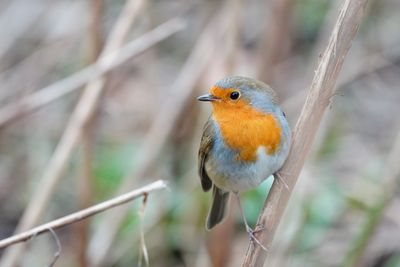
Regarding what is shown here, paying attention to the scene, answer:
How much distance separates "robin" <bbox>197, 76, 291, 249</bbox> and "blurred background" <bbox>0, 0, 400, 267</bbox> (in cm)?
56

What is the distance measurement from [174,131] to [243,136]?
212cm

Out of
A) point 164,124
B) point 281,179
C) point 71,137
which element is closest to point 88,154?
point 71,137

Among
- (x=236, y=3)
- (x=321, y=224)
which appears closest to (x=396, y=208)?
(x=321, y=224)

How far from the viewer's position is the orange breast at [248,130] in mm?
3004

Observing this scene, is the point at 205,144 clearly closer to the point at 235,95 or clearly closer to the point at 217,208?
the point at 235,95

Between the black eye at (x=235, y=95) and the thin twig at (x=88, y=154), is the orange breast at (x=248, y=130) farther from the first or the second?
the thin twig at (x=88, y=154)

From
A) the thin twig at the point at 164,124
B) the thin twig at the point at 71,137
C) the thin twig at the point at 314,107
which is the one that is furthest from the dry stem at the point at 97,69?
the thin twig at the point at 314,107

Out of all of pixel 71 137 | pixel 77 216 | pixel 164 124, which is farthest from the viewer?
pixel 164 124

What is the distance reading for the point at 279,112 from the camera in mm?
3113

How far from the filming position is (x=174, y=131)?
203 inches

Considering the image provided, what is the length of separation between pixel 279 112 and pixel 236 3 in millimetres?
1121

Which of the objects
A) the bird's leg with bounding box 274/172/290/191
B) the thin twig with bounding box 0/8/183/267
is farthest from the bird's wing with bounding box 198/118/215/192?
the thin twig with bounding box 0/8/183/267

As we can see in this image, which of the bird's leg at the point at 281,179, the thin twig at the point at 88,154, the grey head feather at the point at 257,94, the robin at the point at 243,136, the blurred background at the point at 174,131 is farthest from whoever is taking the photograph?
the blurred background at the point at 174,131

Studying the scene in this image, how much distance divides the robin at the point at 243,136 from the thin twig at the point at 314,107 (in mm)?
216
